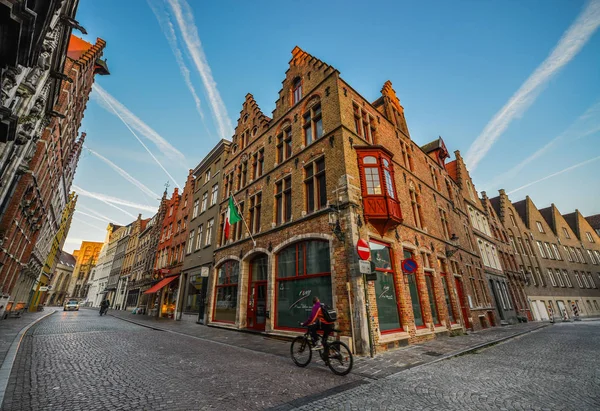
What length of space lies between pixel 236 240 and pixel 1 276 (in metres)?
12.9

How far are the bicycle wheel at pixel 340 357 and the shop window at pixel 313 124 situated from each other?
8.91m

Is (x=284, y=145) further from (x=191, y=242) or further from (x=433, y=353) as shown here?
(x=191, y=242)

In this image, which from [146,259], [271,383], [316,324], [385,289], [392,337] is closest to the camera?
[271,383]

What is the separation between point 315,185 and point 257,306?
6847 mm

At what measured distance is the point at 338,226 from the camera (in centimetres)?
891

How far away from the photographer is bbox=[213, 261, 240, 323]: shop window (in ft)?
46.3

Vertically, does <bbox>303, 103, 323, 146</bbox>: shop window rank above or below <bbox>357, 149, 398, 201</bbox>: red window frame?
above

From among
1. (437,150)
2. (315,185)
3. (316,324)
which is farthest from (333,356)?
(437,150)

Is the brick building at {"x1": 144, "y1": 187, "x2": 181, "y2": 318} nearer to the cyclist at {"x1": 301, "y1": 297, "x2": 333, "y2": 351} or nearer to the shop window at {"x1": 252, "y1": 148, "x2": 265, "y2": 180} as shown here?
the shop window at {"x1": 252, "y1": 148, "x2": 265, "y2": 180}

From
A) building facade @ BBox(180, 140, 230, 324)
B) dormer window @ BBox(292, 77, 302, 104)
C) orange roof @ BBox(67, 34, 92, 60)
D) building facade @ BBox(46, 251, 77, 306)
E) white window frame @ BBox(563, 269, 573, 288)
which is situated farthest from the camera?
building facade @ BBox(46, 251, 77, 306)

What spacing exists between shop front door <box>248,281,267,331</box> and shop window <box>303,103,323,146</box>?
7.64m

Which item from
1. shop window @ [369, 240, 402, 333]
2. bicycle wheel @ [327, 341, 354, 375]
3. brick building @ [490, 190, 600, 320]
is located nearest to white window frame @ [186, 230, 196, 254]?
shop window @ [369, 240, 402, 333]

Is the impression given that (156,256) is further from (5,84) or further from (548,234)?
(548,234)

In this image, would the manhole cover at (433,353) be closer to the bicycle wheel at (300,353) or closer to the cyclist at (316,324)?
the cyclist at (316,324)
